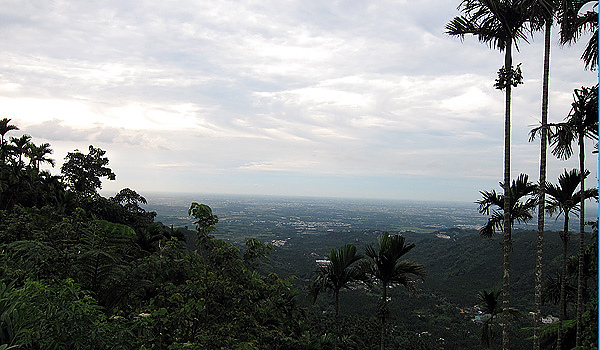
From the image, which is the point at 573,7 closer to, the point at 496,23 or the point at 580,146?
the point at 496,23

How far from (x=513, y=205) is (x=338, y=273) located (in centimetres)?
396

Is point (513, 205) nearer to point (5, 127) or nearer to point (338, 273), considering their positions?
point (338, 273)

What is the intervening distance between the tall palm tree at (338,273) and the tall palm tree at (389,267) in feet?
0.87

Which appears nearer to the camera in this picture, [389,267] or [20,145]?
[389,267]

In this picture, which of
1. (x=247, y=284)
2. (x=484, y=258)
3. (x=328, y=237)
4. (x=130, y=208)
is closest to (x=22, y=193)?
(x=130, y=208)

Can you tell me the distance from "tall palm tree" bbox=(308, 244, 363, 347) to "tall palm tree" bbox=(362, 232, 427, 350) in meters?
0.27

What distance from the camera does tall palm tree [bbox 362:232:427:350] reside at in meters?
6.75

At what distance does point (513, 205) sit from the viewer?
6695 mm

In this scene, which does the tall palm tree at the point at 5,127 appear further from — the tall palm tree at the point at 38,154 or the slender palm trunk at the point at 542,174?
the slender palm trunk at the point at 542,174

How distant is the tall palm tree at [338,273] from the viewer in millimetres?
7047

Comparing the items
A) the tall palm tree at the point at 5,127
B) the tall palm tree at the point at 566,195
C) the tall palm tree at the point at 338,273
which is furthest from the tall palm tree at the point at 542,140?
the tall palm tree at the point at 5,127

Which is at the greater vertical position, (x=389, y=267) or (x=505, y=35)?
(x=505, y=35)

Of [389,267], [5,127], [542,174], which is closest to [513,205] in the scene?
[542,174]

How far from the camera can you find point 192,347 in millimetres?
3289
